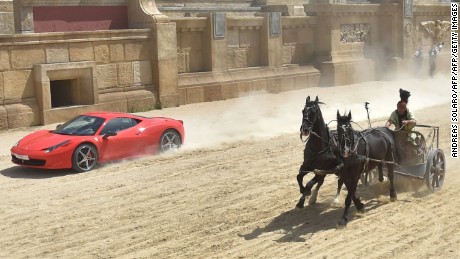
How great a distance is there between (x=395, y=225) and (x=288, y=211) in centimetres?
173

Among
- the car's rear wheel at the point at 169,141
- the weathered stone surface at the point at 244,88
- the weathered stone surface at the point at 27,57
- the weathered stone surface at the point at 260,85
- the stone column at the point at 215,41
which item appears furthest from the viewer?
the weathered stone surface at the point at 260,85

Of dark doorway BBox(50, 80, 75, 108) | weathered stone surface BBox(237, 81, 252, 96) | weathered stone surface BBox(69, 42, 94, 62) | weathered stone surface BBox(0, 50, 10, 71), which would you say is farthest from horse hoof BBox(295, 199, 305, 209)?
weathered stone surface BBox(237, 81, 252, 96)

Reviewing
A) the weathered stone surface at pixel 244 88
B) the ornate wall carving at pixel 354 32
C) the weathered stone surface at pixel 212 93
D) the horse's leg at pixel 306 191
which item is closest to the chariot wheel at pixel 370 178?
the horse's leg at pixel 306 191

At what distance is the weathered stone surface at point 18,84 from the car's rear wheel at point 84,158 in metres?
5.23

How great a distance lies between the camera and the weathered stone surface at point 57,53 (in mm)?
18875

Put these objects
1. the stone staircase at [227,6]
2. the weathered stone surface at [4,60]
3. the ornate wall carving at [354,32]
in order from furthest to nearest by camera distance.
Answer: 1. the ornate wall carving at [354,32]
2. the stone staircase at [227,6]
3. the weathered stone surface at [4,60]

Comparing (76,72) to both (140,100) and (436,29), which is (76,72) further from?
(436,29)

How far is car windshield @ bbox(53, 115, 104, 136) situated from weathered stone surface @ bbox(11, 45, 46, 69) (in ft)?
14.0

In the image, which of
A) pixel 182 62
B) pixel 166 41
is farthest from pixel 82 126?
pixel 182 62

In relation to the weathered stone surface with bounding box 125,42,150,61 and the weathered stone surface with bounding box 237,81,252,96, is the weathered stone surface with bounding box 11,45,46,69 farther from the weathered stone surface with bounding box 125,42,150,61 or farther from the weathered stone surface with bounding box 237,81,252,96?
the weathered stone surface with bounding box 237,81,252,96

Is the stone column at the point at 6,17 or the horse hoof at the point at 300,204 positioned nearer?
the horse hoof at the point at 300,204

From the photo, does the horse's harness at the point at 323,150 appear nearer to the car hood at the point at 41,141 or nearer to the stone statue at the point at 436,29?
the car hood at the point at 41,141

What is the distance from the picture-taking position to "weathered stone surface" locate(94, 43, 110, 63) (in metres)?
20.0

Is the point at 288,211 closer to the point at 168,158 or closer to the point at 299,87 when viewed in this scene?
the point at 168,158
